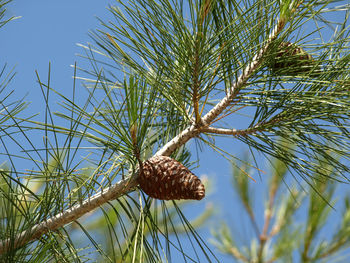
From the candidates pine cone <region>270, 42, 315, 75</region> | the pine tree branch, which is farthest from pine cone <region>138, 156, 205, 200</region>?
pine cone <region>270, 42, 315, 75</region>

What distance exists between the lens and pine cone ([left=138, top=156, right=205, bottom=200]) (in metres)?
0.59

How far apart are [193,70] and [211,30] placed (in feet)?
0.20

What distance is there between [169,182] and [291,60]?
0.26 meters

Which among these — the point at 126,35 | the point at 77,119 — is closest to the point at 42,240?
the point at 77,119

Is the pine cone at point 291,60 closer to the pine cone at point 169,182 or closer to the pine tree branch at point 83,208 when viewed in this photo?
the pine tree branch at point 83,208

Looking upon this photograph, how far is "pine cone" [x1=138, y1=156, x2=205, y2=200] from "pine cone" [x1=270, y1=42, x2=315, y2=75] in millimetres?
216

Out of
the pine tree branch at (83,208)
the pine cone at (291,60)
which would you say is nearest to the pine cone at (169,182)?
the pine tree branch at (83,208)

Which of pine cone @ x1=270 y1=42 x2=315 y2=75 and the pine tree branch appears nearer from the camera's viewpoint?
the pine tree branch

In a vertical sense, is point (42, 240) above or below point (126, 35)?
below

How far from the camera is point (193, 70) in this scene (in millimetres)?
665

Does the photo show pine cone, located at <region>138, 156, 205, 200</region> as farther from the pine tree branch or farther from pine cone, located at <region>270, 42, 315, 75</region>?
pine cone, located at <region>270, 42, 315, 75</region>

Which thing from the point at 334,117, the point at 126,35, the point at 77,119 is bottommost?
the point at 334,117

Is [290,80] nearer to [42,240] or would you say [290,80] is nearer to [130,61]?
[130,61]

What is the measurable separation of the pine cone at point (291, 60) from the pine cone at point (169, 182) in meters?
0.22
